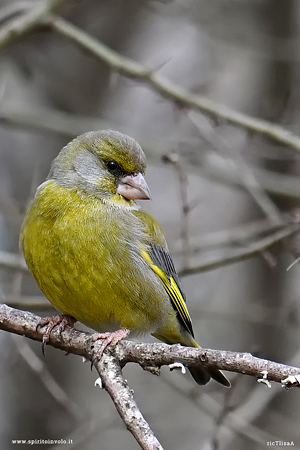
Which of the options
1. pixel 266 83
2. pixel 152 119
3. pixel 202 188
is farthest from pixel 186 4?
pixel 202 188

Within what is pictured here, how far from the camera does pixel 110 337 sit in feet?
12.2

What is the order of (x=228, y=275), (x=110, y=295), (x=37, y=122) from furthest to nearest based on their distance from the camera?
1. (x=228, y=275)
2. (x=37, y=122)
3. (x=110, y=295)

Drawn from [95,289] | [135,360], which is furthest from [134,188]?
[135,360]

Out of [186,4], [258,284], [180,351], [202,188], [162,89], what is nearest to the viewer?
[180,351]

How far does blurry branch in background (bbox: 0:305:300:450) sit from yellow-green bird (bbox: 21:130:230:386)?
0.38 feet

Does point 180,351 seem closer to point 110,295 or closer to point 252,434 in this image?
point 110,295

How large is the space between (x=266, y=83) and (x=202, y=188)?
2208mm

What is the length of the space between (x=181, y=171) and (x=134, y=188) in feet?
1.91

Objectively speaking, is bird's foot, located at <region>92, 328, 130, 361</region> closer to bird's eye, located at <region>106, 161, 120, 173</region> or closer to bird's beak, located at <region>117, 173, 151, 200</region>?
bird's beak, located at <region>117, 173, 151, 200</region>

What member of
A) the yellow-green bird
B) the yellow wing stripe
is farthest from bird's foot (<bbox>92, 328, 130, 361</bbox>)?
the yellow wing stripe

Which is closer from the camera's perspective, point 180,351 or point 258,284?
point 180,351

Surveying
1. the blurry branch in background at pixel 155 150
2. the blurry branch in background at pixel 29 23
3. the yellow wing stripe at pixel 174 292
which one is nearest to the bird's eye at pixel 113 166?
the yellow wing stripe at pixel 174 292

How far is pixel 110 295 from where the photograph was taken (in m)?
4.05

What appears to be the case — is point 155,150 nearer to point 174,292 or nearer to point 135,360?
point 174,292
